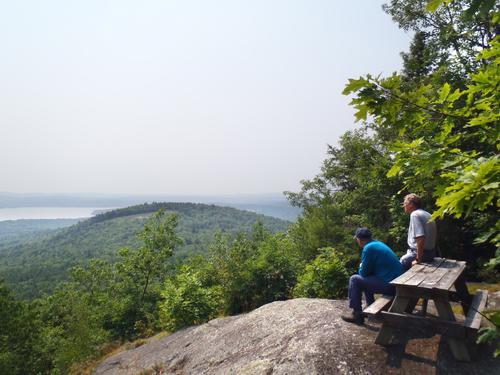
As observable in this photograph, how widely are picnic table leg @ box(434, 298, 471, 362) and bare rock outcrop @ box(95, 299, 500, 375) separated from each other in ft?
0.42

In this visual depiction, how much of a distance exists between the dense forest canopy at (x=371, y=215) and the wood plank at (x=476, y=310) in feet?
4.28

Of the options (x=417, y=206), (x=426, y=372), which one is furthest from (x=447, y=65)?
(x=426, y=372)

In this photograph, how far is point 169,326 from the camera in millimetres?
11062

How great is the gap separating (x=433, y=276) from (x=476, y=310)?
1135 mm

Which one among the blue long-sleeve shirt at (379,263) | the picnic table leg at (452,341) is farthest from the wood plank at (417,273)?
the picnic table leg at (452,341)

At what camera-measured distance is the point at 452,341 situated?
510 cm

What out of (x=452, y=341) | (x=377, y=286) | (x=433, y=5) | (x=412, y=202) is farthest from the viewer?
(x=412, y=202)

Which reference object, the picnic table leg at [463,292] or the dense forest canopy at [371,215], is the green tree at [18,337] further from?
the picnic table leg at [463,292]

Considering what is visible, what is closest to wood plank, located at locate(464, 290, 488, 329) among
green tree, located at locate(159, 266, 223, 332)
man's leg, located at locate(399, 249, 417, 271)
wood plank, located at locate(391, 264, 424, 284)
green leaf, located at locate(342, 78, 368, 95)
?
wood plank, located at locate(391, 264, 424, 284)

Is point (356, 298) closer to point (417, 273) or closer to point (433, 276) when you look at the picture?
point (417, 273)

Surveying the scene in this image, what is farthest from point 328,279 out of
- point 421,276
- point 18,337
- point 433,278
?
point 18,337

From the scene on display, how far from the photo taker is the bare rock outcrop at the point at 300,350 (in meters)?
5.10

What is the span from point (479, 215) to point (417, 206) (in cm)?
580

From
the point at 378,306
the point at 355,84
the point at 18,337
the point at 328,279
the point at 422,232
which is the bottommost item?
the point at 18,337
